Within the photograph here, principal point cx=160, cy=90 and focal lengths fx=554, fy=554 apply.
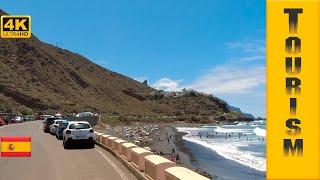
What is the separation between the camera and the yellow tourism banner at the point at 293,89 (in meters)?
9.83

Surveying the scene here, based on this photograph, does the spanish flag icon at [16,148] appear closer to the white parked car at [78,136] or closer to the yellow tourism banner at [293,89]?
the white parked car at [78,136]

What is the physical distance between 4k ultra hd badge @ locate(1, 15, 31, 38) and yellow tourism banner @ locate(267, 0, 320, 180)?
11.6 meters

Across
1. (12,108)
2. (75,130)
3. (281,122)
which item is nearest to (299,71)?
(281,122)

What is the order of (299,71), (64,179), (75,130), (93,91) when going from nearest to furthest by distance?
(299,71) → (64,179) → (75,130) → (93,91)

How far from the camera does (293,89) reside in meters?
9.91

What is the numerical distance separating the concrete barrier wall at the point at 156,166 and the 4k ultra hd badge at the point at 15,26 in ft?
24.2

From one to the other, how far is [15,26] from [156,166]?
945 centimetres

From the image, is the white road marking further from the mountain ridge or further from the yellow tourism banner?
the mountain ridge

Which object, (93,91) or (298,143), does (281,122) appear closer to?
(298,143)

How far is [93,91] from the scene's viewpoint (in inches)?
6905

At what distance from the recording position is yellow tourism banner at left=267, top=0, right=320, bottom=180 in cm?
983

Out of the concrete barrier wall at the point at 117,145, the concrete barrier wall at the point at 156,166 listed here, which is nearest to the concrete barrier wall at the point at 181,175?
the concrete barrier wall at the point at 156,166

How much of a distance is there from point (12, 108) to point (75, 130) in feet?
293

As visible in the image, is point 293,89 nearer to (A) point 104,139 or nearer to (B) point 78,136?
(B) point 78,136
